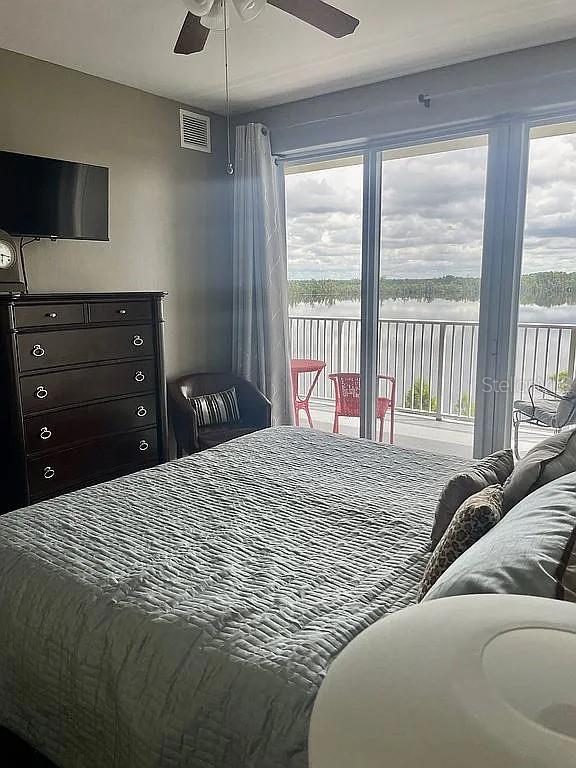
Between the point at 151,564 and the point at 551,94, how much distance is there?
3187 millimetres

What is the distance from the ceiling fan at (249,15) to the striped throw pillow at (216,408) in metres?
2.30

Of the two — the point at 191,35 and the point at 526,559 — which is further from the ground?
the point at 191,35

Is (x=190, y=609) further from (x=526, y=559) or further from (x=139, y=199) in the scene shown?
(x=139, y=199)

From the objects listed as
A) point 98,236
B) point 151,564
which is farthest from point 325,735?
point 98,236

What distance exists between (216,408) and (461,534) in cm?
295

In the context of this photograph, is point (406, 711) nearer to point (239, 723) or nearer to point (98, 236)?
point (239, 723)

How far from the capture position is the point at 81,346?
3318 mm

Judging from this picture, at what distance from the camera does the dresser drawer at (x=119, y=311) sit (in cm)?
337

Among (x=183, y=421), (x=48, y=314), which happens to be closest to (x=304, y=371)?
(x=183, y=421)

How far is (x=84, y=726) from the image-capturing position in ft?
4.73

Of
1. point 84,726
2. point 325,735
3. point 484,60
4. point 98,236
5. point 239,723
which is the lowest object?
point 84,726

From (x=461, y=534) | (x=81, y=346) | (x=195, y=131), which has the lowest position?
(x=461, y=534)

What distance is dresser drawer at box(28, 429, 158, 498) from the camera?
3.15 m

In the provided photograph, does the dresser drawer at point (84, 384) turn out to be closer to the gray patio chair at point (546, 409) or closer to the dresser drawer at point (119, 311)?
the dresser drawer at point (119, 311)
